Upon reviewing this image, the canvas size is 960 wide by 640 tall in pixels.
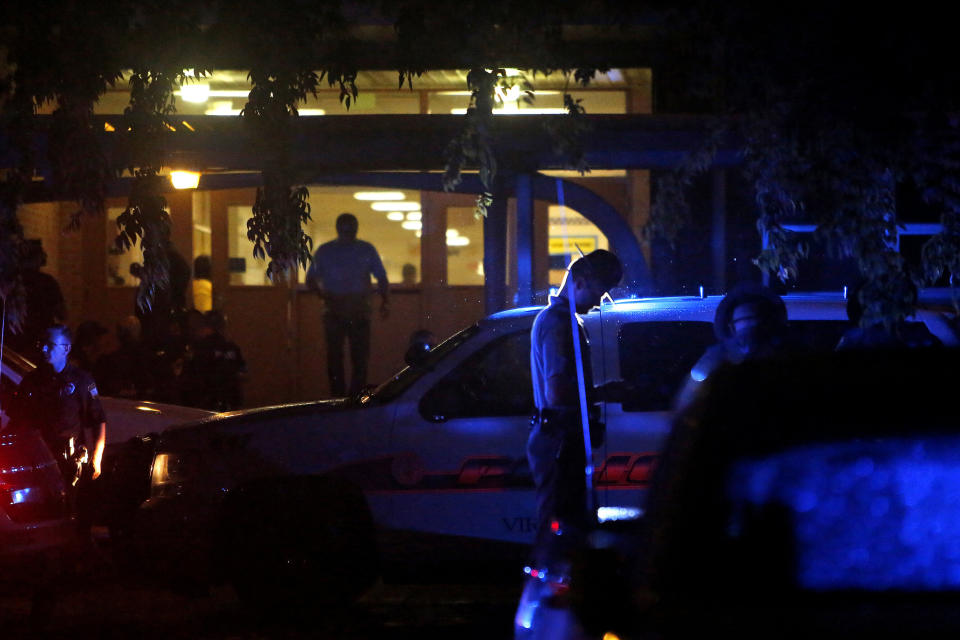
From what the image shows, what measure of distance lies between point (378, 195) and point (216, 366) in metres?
3.41

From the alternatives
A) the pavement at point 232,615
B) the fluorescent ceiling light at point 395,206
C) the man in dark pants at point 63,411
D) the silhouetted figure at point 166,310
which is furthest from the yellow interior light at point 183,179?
the fluorescent ceiling light at point 395,206

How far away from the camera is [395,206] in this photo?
14789 mm

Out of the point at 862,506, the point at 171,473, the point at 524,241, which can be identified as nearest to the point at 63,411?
the point at 171,473

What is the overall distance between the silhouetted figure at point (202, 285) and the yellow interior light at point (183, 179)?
142 inches

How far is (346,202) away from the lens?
1470cm

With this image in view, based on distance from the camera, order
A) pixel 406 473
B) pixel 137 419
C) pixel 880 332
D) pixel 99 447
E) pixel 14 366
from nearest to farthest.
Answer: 1. pixel 880 332
2. pixel 406 473
3. pixel 99 447
4. pixel 14 366
5. pixel 137 419

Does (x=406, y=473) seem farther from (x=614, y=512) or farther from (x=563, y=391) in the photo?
(x=563, y=391)

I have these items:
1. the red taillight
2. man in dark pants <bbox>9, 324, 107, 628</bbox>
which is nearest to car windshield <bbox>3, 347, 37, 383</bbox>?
man in dark pants <bbox>9, 324, 107, 628</bbox>

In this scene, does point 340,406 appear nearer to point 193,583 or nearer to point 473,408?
point 473,408

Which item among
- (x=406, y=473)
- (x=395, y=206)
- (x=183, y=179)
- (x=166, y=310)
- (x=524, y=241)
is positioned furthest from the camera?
(x=395, y=206)

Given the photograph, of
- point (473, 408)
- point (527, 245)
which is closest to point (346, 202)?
point (527, 245)

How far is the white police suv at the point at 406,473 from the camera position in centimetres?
687

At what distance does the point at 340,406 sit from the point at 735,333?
2.37 meters

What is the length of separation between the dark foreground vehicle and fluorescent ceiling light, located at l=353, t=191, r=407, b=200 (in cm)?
1221
